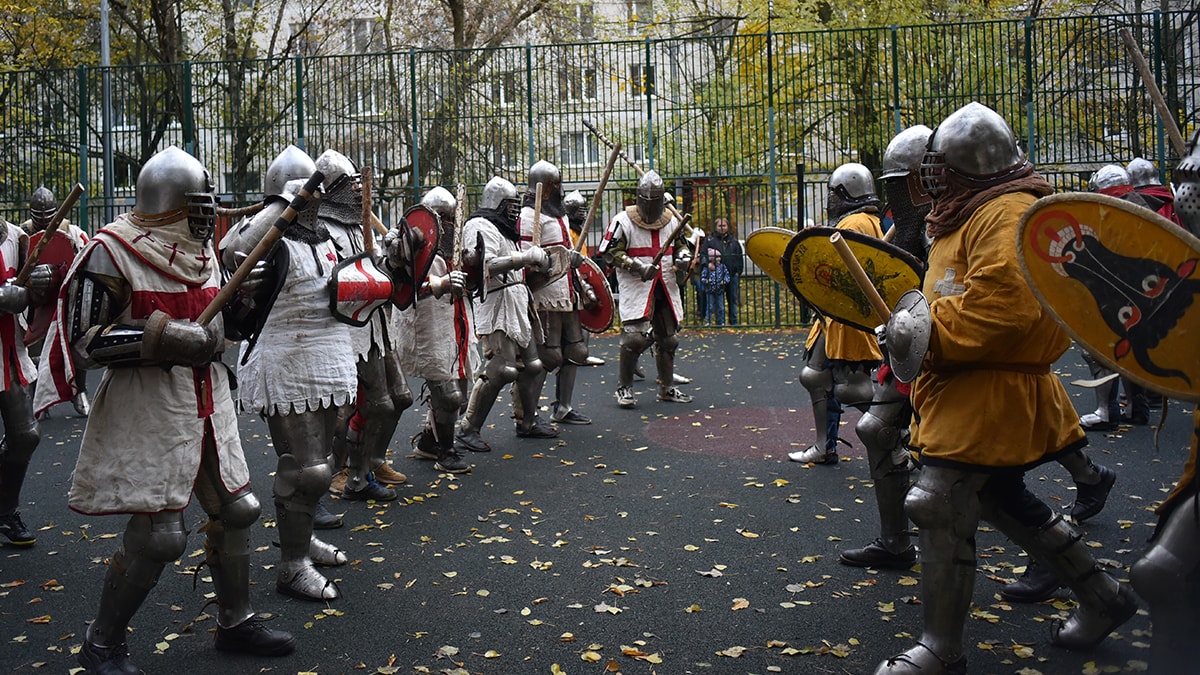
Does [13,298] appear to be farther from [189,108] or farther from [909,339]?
[189,108]

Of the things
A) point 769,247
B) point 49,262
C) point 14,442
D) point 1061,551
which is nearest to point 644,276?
point 769,247

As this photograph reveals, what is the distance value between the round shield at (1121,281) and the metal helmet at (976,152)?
0.59 m

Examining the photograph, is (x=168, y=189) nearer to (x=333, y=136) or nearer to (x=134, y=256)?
(x=134, y=256)

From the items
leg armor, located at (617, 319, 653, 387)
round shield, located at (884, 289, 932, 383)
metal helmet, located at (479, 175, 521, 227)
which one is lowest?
leg armor, located at (617, 319, 653, 387)

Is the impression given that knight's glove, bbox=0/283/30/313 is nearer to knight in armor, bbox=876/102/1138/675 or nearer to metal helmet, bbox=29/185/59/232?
metal helmet, bbox=29/185/59/232

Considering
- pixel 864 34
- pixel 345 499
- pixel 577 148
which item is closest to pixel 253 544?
pixel 345 499

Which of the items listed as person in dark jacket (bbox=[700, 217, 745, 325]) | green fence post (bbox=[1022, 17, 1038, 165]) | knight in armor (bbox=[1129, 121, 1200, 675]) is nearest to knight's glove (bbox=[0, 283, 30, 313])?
knight in armor (bbox=[1129, 121, 1200, 675])

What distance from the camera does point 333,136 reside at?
1667cm

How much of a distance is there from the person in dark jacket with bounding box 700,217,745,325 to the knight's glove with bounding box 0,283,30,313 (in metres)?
11.6

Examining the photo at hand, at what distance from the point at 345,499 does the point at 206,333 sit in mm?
2802

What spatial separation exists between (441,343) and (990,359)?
4.14 m

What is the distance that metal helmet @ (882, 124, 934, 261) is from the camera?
175 inches

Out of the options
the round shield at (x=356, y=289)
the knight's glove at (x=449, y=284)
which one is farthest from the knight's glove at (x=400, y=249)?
the knight's glove at (x=449, y=284)

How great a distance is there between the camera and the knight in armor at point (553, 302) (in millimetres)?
8156
